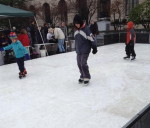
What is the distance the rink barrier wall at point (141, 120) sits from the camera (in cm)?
163

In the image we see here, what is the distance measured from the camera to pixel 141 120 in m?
1.79

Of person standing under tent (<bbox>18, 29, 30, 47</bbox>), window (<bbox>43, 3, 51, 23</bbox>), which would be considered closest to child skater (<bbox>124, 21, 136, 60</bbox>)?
person standing under tent (<bbox>18, 29, 30, 47</bbox>)

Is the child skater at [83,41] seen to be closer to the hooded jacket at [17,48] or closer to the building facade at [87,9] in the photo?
the hooded jacket at [17,48]

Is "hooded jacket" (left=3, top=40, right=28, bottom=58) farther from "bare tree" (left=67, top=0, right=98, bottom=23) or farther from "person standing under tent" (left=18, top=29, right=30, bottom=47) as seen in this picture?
"bare tree" (left=67, top=0, right=98, bottom=23)

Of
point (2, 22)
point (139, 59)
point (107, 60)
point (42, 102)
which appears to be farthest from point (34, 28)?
point (2, 22)

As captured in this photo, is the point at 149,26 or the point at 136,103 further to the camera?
the point at 149,26

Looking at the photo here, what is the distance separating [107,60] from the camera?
7656 millimetres

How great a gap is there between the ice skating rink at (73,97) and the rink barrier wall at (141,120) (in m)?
1.06

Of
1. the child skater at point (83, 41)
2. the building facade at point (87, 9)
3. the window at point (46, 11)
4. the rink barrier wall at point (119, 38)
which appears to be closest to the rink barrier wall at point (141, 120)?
the child skater at point (83, 41)

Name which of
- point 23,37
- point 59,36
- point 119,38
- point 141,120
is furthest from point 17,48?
point 119,38

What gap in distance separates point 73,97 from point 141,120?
2438 millimetres

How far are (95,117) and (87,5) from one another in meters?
20.4

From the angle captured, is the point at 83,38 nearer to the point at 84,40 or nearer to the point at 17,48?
the point at 84,40

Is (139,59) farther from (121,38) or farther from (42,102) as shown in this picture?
(121,38)
